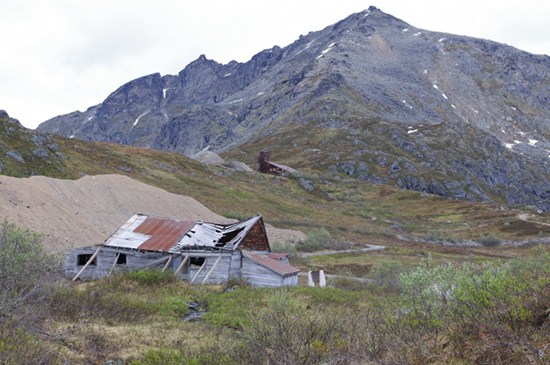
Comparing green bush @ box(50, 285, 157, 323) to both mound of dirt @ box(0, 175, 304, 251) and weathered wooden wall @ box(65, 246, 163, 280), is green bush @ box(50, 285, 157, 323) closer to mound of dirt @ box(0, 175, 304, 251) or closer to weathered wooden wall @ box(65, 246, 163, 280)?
weathered wooden wall @ box(65, 246, 163, 280)

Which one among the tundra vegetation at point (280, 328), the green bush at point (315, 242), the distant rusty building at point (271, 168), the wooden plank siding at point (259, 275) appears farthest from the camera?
the distant rusty building at point (271, 168)

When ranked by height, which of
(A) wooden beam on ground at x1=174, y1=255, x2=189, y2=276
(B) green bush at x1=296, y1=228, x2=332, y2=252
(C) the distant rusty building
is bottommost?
(B) green bush at x1=296, y1=228, x2=332, y2=252

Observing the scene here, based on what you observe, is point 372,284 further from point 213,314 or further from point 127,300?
point 127,300

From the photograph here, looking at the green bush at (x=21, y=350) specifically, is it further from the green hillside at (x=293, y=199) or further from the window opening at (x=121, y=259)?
the green hillside at (x=293, y=199)

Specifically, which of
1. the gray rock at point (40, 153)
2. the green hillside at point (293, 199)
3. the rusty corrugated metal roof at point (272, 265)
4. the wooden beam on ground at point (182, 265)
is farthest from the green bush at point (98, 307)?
the gray rock at point (40, 153)

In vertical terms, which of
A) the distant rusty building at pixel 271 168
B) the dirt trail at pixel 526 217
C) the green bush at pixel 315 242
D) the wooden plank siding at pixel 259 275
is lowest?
the dirt trail at pixel 526 217

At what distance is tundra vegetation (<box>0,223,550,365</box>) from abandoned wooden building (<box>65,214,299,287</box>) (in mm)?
9293

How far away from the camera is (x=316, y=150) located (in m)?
154

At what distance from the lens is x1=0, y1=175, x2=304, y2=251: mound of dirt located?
38.4 m

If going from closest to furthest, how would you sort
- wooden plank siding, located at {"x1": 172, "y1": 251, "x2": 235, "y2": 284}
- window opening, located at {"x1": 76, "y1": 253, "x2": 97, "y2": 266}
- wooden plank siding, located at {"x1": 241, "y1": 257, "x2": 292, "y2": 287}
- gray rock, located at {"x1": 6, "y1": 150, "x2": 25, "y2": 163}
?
1. wooden plank siding, located at {"x1": 241, "y1": 257, "x2": 292, "y2": 287}
2. wooden plank siding, located at {"x1": 172, "y1": 251, "x2": 235, "y2": 284}
3. window opening, located at {"x1": 76, "y1": 253, "x2": 97, "y2": 266}
4. gray rock, located at {"x1": 6, "y1": 150, "x2": 25, "y2": 163}

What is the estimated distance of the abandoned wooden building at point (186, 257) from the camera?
31906 millimetres

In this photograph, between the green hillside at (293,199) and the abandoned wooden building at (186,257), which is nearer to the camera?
the abandoned wooden building at (186,257)

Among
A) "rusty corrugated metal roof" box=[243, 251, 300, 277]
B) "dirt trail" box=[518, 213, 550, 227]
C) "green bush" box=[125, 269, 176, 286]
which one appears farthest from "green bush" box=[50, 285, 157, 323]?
"dirt trail" box=[518, 213, 550, 227]

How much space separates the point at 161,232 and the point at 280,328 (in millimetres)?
27813
